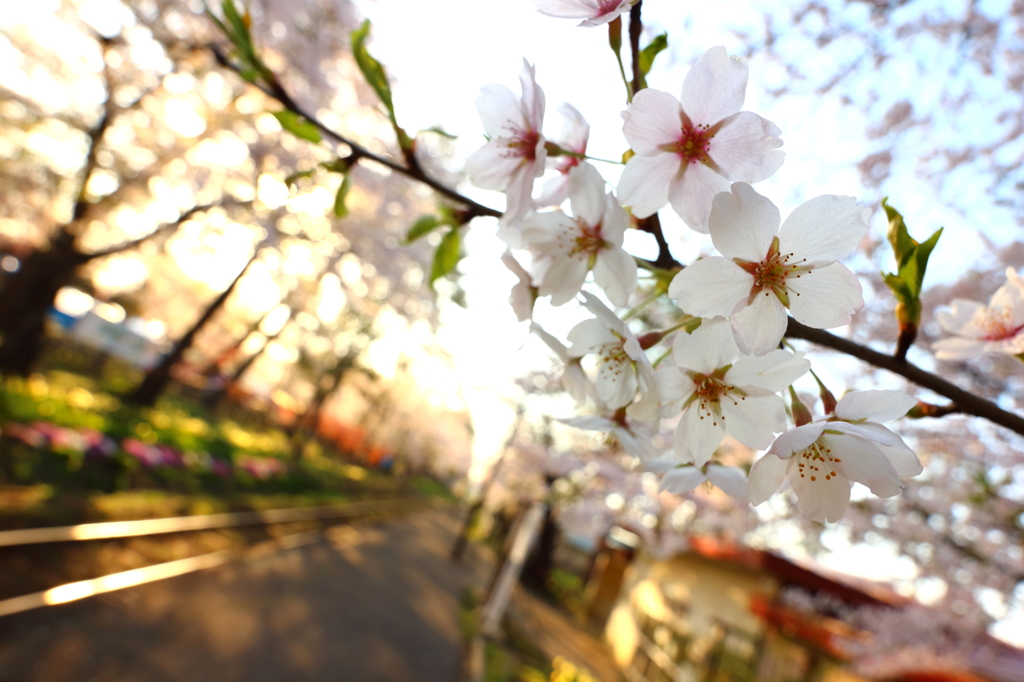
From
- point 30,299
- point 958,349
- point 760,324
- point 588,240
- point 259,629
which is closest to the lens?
point 760,324

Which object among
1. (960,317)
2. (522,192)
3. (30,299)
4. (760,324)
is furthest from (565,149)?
(30,299)

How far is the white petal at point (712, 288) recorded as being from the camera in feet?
1.90

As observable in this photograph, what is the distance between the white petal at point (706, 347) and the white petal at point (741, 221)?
0.08m

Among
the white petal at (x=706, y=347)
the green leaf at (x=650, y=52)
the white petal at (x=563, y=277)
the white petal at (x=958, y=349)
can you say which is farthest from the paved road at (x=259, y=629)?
the white petal at (x=958, y=349)

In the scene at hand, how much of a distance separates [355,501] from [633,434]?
1697 cm

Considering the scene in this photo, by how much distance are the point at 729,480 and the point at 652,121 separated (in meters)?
0.47

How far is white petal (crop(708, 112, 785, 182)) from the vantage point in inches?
24.3

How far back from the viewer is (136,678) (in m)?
3.73

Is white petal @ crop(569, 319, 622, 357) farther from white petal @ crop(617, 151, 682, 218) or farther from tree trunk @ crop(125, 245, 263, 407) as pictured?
tree trunk @ crop(125, 245, 263, 407)

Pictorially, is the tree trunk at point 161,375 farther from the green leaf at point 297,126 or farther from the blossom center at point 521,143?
the blossom center at point 521,143

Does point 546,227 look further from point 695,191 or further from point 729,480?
point 729,480

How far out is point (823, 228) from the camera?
621mm

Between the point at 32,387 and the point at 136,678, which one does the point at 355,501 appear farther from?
the point at 136,678

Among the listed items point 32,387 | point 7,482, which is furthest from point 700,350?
point 32,387
